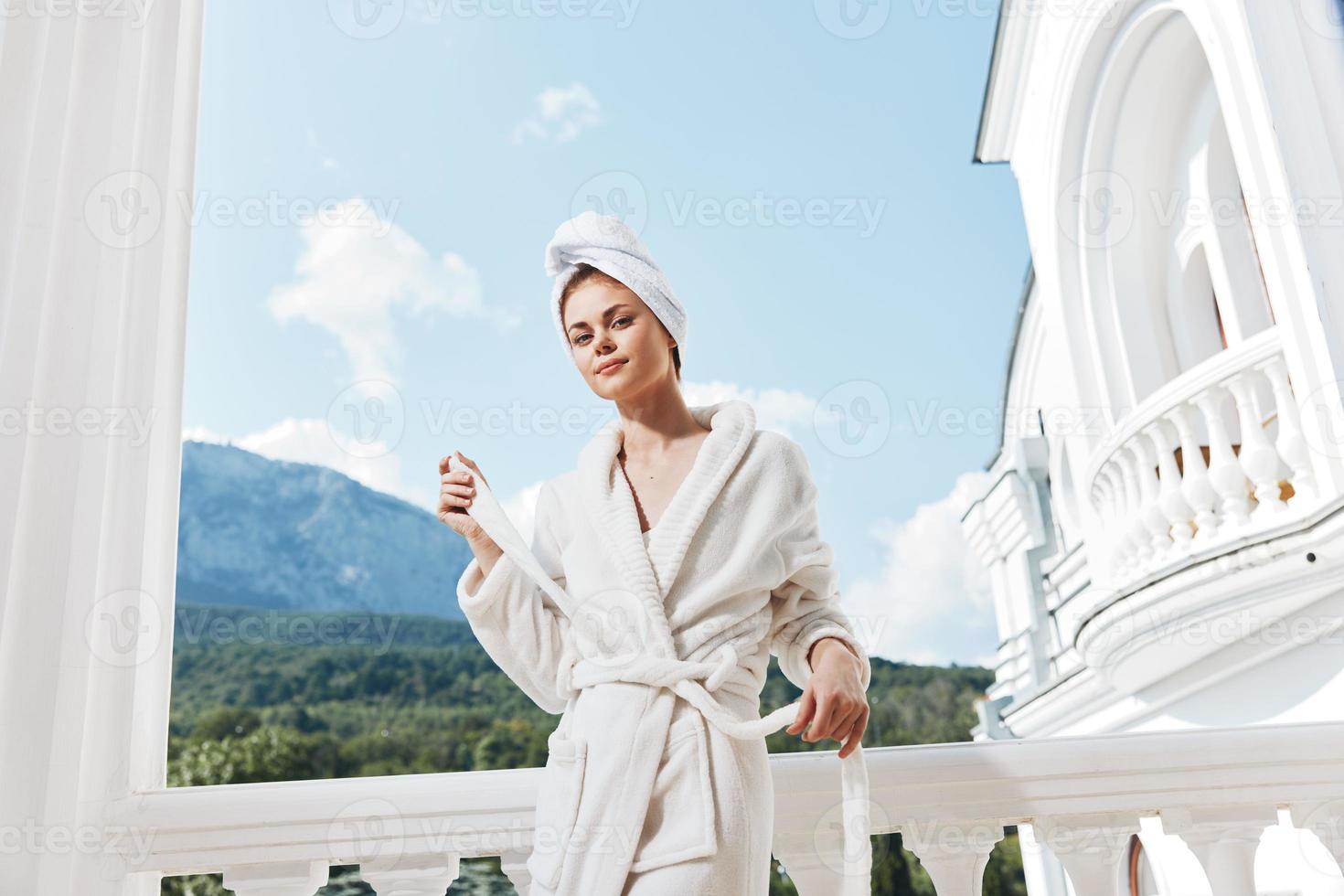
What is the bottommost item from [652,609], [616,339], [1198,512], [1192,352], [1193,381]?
[652,609]

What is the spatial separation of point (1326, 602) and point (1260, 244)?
1.05 metres

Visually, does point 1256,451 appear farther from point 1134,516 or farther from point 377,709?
point 377,709

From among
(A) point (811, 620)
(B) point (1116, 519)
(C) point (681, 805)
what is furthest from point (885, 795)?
(B) point (1116, 519)

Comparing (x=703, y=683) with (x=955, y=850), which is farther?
(x=955, y=850)

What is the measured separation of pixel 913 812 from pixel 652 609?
42cm

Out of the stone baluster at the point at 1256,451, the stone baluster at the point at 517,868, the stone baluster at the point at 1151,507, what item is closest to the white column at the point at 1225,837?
the stone baluster at the point at 517,868

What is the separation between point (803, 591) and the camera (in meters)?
1.11

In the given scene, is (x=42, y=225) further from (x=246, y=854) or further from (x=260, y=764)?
(x=260, y=764)

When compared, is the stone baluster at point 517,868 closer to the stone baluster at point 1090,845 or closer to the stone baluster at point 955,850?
the stone baluster at point 955,850

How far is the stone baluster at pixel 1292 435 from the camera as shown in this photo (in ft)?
9.68

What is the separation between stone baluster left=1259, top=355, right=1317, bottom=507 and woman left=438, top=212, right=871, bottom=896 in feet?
7.94

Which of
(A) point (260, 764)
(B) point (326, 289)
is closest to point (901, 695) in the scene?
(A) point (260, 764)

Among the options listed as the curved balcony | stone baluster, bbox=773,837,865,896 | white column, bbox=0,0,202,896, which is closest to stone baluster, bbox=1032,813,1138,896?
stone baluster, bbox=773,837,865,896

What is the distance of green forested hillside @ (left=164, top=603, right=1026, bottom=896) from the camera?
34.2 feet
